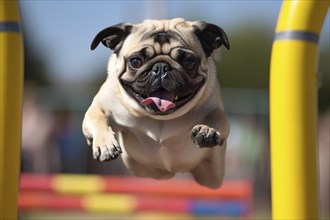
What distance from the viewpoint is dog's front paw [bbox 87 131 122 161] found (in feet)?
8.20

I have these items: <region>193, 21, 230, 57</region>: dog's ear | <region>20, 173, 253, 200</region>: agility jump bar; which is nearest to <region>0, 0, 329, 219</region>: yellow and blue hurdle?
<region>193, 21, 230, 57</region>: dog's ear

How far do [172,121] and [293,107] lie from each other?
50 centimetres

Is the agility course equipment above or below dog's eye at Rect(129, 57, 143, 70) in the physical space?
below

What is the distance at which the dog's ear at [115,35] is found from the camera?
259 centimetres

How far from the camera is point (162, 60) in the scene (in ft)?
8.05

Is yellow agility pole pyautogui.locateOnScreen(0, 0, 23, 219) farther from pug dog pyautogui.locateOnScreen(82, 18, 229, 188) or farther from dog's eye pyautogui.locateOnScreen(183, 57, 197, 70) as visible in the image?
dog's eye pyautogui.locateOnScreen(183, 57, 197, 70)

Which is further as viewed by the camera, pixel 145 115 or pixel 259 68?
pixel 259 68

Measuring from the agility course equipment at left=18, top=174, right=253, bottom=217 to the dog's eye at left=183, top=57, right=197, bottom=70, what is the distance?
5.75 m

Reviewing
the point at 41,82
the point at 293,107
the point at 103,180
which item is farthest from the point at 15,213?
the point at 41,82

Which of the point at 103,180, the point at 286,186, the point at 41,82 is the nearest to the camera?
the point at 286,186

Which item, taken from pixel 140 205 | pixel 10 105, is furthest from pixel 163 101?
pixel 140 205

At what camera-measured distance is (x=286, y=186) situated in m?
2.54

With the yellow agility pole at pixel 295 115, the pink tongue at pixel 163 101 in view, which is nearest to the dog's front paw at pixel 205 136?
the pink tongue at pixel 163 101

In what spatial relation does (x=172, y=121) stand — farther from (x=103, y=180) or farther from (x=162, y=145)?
(x=103, y=180)
